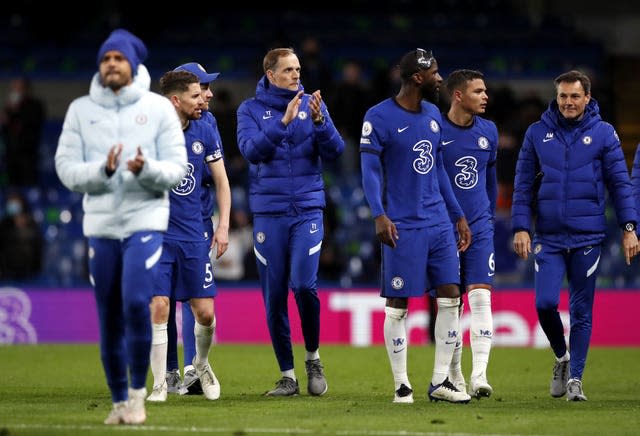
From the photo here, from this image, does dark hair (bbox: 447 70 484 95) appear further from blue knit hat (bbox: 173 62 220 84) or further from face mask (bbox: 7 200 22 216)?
face mask (bbox: 7 200 22 216)

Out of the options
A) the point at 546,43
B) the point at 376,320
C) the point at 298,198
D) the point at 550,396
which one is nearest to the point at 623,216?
the point at 550,396

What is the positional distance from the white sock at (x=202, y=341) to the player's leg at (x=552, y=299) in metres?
2.55

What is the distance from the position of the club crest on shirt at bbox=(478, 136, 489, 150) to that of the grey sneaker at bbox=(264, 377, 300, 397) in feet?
7.80

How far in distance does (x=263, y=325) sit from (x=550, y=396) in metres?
7.87

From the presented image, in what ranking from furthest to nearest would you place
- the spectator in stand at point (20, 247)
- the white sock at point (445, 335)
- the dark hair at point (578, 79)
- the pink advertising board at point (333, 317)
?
the spectator in stand at point (20, 247), the pink advertising board at point (333, 317), the dark hair at point (578, 79), the white sock at point (445, 335)

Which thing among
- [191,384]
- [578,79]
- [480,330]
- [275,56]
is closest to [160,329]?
[191,384]

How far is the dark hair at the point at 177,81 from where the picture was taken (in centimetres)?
1009

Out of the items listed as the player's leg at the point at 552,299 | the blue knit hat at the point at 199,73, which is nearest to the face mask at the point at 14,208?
the blue knit hat at the point at 199,73

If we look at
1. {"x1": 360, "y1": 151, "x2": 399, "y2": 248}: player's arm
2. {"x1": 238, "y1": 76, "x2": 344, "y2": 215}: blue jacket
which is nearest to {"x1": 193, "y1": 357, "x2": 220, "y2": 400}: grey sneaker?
{"x1": 238, "y1": 76, "x2": 344, "y2": 215}: blue jacket

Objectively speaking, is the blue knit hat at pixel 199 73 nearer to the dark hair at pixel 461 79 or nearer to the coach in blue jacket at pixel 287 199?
the coach in blue jacket at pixel 287 199

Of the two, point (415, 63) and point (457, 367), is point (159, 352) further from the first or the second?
point (415, 63)

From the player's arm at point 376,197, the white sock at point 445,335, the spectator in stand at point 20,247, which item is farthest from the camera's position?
the spectator in stand at point 20,247

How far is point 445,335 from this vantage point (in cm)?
967

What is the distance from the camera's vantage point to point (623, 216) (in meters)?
10.3
